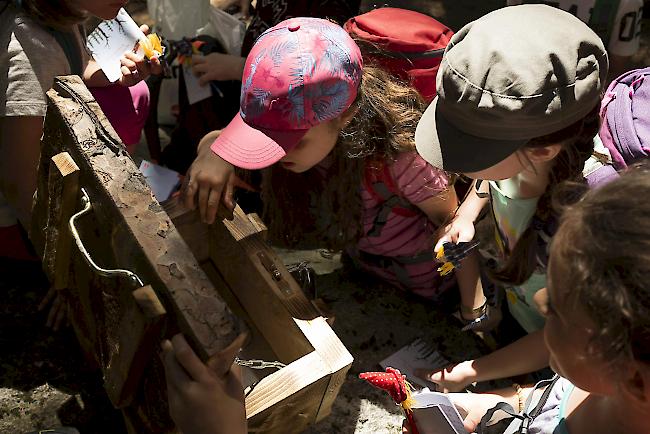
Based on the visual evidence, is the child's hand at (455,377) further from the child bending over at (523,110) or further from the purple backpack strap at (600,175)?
the purple backpack strap at (600,175)

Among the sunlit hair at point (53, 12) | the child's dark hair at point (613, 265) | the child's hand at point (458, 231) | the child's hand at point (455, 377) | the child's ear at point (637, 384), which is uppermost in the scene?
the child's dark hair at point (613, 265)

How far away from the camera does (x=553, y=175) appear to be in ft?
5.65

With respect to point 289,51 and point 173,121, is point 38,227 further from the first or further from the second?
point 173,121

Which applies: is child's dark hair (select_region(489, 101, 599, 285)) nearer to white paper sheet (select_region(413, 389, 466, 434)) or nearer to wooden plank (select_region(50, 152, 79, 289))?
white paper sheet (select_region(413, 389, 466, 434))

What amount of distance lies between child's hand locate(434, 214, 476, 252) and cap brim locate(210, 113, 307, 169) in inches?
22.9

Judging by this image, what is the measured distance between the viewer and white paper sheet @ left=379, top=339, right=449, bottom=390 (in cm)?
235

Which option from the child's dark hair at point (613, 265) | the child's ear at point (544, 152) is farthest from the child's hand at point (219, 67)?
the child's dark hair at point (613, 265)

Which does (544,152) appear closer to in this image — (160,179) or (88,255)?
(88,255)

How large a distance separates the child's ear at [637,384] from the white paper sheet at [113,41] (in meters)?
1.92

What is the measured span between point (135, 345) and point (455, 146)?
0.85m

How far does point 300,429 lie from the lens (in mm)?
1913

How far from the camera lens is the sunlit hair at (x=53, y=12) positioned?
6.45ft

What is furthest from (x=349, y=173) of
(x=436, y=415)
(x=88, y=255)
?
(x=88, y=255)

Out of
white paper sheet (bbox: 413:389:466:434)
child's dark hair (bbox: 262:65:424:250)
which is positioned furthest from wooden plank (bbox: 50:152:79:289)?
white paper sheet (bbox: 413:389:466:434)
